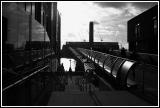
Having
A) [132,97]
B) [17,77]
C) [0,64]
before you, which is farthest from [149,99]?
[0,64]

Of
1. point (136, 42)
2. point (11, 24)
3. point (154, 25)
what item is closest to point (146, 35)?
point (154, 25)

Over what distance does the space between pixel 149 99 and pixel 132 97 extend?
44 cm

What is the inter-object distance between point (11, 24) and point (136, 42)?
44.1 m

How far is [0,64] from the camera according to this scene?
13.3ft

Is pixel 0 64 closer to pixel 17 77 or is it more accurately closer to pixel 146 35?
pixel 17 77

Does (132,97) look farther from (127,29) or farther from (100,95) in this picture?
(127,29)

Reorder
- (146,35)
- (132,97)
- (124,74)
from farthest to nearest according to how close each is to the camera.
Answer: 1. (146,35)
2. (124,74)
3. (132,97)

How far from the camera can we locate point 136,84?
7.52m

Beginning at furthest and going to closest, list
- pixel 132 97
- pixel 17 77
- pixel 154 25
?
pixel 154 25 < pixel 132 97 < pixel 17 77

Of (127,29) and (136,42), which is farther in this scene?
(127,29)

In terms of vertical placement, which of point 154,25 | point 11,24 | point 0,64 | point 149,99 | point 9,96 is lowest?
point 149,99

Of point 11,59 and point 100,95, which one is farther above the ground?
point 11,59

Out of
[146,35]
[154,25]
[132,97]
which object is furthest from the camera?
[146,35]

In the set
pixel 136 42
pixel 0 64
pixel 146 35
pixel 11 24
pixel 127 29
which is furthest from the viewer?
pixel 127 29
